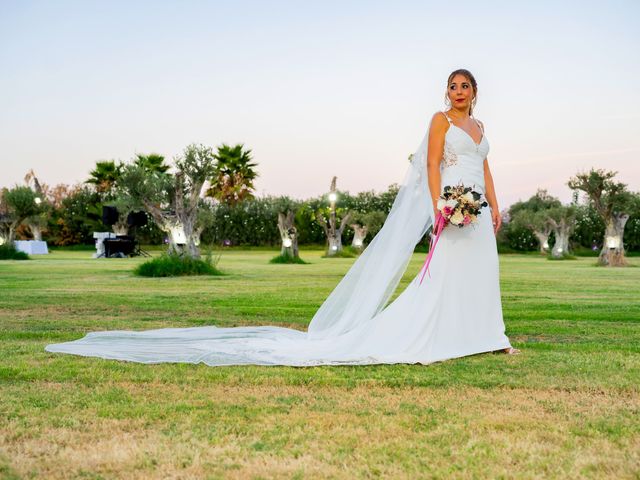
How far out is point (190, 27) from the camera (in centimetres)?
2762

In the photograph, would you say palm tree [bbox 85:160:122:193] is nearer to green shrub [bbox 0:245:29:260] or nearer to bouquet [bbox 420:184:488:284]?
green shrub [bbox 0:245:29:260]

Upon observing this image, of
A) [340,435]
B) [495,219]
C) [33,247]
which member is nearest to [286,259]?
[33,247]

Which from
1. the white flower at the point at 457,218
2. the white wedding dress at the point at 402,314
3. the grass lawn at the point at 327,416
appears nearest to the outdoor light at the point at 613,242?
the grass lawn at the point at 327,416

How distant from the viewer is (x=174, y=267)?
21.1 m

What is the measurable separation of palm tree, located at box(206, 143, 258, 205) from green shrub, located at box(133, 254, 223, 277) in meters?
33.9

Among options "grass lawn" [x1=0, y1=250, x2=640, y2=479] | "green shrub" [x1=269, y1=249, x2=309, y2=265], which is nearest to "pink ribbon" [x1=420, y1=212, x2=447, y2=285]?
"grass lawn" [x1=0, y1=250, x2=640, y2=479]

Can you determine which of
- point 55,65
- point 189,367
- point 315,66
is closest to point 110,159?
point 55,65

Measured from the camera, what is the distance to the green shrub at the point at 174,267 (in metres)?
21.0

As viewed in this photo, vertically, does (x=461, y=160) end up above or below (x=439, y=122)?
below

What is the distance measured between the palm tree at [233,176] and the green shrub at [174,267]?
111 feet

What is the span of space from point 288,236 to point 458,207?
30.0m

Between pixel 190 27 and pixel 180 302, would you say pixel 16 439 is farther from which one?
pixel 190 27

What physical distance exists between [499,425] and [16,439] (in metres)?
2.53

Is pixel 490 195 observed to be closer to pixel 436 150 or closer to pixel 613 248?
pixel 436 150
